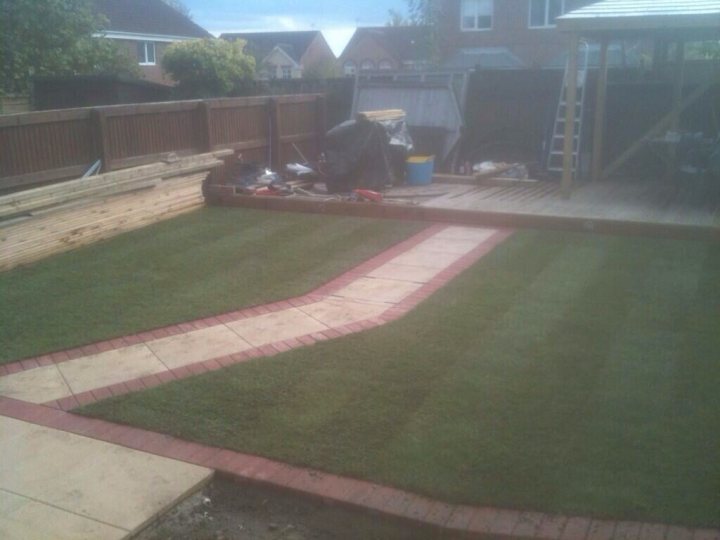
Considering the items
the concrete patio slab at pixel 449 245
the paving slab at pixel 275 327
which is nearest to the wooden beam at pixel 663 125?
the concrete patio slab at pixel 449 245

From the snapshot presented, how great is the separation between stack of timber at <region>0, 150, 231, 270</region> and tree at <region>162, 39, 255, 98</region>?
1073 centimetres

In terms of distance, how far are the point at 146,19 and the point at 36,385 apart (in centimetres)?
3579

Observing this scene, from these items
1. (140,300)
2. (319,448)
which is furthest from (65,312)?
(319,448)

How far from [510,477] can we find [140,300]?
15.0 feet

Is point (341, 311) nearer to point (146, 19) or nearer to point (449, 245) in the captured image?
point (449, 245)

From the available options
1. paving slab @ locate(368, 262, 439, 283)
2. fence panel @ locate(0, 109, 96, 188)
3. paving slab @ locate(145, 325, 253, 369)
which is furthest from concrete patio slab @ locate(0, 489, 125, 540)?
fence panel @ locate(0, 109, 96, 188)

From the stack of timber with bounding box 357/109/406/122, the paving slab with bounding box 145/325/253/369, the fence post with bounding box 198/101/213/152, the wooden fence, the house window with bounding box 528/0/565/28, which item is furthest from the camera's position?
the house window with bounding box 528/0/565/28

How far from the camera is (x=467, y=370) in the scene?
18.7 ft

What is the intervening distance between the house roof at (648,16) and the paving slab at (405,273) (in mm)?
5288

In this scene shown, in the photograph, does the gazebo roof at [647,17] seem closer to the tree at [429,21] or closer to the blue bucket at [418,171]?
the blue bucket at [418,171]

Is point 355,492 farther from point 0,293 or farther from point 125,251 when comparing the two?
point 125,251

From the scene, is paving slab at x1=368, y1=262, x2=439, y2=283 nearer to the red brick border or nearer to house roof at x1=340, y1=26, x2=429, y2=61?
the red brick border

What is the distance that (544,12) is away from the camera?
34.8 meters

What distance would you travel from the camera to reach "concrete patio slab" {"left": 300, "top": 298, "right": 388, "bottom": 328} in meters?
7.04
